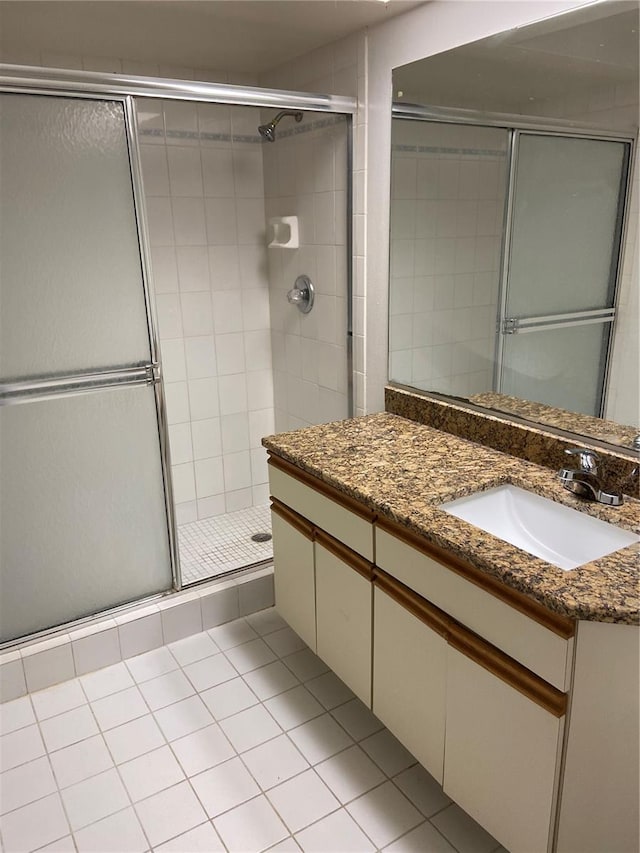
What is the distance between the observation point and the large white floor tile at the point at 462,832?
1.53 m

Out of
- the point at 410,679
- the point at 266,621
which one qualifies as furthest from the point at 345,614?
the point at 266,621

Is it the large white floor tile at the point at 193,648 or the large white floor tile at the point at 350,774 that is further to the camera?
the large white floor tile at the point at 193,648

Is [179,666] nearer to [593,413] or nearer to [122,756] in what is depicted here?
[122,756]

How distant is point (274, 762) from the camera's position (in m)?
1.77

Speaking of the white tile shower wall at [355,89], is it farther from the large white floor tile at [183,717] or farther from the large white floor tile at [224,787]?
the large white floor tile at [224,787]

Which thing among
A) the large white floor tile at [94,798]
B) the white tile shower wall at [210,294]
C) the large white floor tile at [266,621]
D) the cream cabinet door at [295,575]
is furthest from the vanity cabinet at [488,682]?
the white tile shower wall at [210,294]

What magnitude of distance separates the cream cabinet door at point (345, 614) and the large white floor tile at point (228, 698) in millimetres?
312

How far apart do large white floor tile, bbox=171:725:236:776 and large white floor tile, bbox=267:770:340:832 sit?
20 centimetres

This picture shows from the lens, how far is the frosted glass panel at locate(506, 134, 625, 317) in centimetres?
150

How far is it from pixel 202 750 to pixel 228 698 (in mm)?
217

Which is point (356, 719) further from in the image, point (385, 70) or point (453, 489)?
point (385, 70)

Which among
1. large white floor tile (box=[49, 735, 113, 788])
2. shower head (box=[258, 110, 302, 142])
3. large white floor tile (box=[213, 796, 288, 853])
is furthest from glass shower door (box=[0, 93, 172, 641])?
large white floor tile (box=[213, 796, 288, 853])

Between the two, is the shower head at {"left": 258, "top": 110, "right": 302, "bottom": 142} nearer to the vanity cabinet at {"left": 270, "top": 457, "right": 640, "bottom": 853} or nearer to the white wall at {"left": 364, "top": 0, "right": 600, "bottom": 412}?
the white wall at {"left": 364, "top": 0, "right": 600, "bottom": 412}

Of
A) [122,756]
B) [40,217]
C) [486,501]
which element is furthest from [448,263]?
[122,756]
